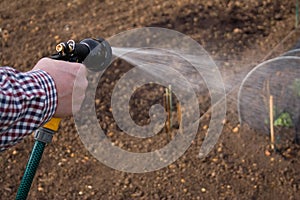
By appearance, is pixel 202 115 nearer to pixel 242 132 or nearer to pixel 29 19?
pixel 242 132

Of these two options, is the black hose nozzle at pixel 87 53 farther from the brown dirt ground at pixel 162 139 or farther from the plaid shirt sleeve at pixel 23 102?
the brown dirt ground at pixel 162 139

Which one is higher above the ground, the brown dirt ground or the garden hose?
the garden hose

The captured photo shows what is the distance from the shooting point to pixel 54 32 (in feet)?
12.8

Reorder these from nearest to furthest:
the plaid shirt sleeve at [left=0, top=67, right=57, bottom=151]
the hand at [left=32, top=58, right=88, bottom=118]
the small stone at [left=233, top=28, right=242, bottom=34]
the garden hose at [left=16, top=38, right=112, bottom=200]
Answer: the plaid shirt sleeve at [left=0, top=67, right=57, bottom=151]
the hand at [left=32, top=58, right=88, bottom=118]
the garden hose at [left=16, top=38, right=112, bottom=200]
the small stone at [left=233, top=28, right=242, bottom=34]

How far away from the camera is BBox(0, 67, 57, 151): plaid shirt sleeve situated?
1.18 m

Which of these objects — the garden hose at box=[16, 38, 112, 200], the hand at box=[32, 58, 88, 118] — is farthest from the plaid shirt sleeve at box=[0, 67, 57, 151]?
the garden hose at box=[16, 38, 112, 200]

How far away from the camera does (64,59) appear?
5.01ft

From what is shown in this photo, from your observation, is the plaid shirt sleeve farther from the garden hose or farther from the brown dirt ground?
the brown dirt ground

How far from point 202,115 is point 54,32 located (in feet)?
4.58

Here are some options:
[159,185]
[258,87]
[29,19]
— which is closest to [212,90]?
[258,87]

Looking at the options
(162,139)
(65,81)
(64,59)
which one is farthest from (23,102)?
(162,139)

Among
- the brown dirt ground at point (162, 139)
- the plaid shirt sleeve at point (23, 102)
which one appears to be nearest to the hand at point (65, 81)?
the plaid shirt sleeve at point (23, 102)

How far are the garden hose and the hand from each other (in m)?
0.13

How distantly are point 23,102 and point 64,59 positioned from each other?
0.35 m
